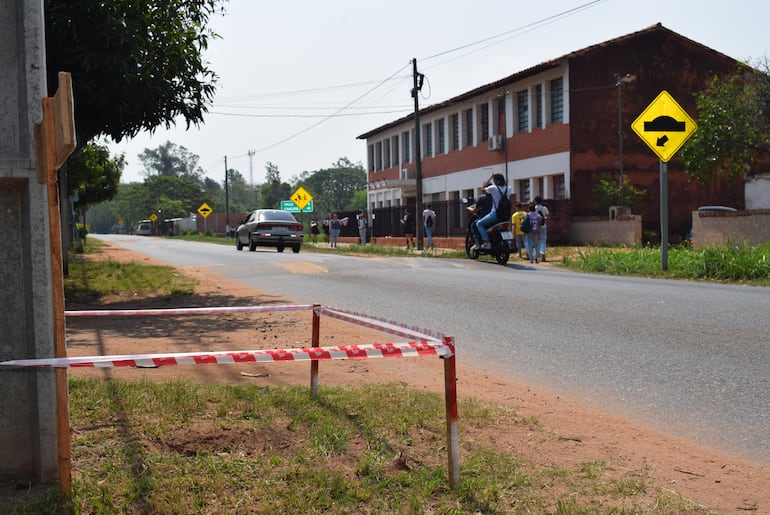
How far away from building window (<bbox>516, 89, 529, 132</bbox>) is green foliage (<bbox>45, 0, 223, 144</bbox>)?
24.2m

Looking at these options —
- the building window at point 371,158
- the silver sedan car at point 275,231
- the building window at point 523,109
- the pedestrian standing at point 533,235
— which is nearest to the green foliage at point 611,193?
the building window at point 523,109

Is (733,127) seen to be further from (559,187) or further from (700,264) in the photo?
(700,264)

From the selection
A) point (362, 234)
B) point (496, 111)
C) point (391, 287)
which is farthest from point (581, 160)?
point (391, 287)

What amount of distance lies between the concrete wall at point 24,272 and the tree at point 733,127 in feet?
81.3

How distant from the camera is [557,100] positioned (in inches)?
1328

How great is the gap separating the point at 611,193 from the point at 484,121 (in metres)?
10.7

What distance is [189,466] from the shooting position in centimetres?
411

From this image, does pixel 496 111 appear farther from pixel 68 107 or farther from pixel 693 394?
pixel 68 107

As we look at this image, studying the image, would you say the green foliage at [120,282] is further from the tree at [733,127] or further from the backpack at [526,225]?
the tree at [733,127]

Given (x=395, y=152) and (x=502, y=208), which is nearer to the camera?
(x=502, y=208)

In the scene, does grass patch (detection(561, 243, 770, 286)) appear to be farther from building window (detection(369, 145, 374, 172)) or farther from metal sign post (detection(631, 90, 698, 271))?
building window (detection(369, 145, 374, 172))

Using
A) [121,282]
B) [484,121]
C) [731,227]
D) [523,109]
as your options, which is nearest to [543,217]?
[731,227]

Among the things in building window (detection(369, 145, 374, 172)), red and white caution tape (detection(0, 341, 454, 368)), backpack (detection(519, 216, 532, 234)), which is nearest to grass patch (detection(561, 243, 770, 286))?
backpack (detection(519, 216, 532, 234))

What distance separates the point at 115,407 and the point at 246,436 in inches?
39.9
